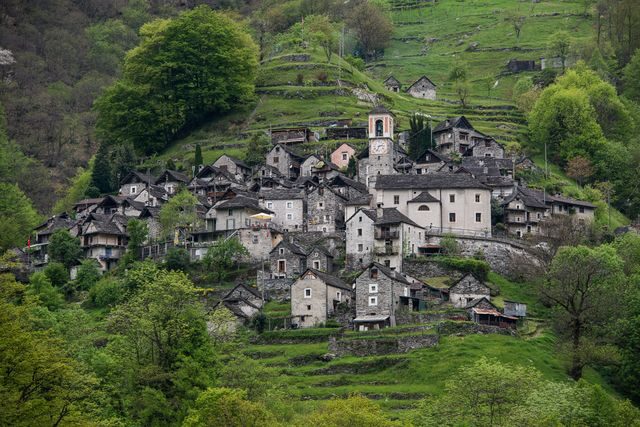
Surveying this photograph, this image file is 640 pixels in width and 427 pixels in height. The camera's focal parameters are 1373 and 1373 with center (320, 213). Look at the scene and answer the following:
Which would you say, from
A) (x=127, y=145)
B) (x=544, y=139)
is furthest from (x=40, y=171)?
(x=544, y=139)

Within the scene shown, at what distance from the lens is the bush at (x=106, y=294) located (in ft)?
361

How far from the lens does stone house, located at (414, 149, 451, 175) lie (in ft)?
430

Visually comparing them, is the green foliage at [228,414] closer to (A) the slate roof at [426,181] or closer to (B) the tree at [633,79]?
(A) the slate roof at [426,181]

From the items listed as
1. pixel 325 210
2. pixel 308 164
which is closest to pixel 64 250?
pixel 325 210

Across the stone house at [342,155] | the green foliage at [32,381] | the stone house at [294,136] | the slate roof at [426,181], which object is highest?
the stone house at [294,136]

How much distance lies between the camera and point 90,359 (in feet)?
259

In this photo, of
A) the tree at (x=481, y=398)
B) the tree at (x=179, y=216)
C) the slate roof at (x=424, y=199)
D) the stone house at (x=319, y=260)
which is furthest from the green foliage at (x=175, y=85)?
the tree at (x=481, y=398)

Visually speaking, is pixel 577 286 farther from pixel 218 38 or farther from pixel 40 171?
pixel 40 171

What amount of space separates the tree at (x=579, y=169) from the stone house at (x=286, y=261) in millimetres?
38842

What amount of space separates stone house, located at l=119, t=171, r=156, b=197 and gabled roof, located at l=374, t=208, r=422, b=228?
107 ft

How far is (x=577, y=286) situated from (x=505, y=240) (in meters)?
16.4

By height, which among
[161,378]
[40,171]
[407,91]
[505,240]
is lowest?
[161,378]

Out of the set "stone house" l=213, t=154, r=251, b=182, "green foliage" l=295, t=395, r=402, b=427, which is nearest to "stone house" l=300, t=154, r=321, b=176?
"stone house" l=213, t=154, r=251, b=182

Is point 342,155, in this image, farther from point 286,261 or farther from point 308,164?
point 286,261
